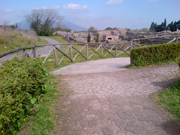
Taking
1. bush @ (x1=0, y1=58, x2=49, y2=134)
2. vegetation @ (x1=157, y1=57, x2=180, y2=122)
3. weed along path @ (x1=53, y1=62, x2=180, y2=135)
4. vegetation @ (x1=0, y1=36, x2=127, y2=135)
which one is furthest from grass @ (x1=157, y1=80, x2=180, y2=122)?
bush @ (x1=0, y1=58, x2=49, y2=134)

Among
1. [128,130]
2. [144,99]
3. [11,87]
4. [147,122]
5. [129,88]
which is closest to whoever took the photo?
[11,87]

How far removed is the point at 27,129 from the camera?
297 centimetres

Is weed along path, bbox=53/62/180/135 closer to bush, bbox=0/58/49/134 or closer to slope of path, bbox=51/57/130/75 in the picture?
A: bush, bbox=0/58/49/134

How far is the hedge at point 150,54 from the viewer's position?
7.55 meters

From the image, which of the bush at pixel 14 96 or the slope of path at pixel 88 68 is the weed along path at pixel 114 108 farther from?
the slope of path at pixel 88 68

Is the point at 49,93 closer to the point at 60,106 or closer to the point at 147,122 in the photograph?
the point at 60,106

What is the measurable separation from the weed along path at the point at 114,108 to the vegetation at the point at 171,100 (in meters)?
0.16

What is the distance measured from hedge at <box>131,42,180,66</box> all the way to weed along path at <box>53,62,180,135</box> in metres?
1.55

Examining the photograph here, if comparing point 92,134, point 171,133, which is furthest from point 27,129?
point 171,133

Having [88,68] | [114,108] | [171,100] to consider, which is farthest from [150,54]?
[114,108]

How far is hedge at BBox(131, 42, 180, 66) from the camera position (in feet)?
24.8

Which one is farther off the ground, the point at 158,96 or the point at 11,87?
the point at 11,87

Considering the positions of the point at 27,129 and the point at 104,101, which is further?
the point at 104,101

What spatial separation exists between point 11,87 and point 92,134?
158cm
